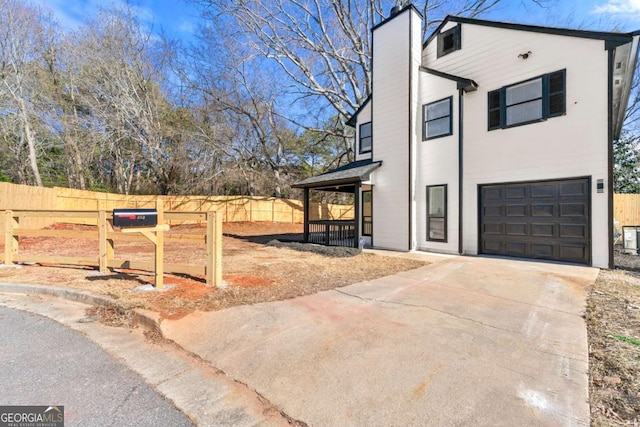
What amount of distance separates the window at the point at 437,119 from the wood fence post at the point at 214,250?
7.47 metres

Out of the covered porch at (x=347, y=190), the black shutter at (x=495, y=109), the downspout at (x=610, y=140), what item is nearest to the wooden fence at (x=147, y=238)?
the covered porch at (x=347, y=190)

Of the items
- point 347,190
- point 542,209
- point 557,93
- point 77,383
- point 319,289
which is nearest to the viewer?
point 77,383

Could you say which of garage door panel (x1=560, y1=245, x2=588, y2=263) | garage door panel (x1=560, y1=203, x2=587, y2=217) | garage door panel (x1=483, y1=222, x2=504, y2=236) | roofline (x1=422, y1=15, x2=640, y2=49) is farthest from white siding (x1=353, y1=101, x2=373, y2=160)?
garage door panel (x1=560, y1=245, x2=588, y2=263)

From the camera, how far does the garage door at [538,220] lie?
23.2 ft

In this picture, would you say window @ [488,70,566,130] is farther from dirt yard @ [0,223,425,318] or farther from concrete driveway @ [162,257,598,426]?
concrete driveway @ [162,257,598,426]

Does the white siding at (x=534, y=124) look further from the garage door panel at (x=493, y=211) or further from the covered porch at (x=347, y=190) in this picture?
the covered porch at (x=347, y=190)

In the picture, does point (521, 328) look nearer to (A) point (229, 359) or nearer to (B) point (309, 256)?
(A) point (229, 359)

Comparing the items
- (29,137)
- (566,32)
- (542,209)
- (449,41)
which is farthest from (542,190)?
(29,137)

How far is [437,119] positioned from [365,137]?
354 centimetres

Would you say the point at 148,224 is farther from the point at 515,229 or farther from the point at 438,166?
the point at 515,229

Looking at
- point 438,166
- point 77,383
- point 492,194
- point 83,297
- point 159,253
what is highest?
point 438,166

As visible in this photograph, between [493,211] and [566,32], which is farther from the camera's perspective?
[493,211]

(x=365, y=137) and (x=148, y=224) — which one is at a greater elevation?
(x=365, y=137)

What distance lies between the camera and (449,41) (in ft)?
32.0
